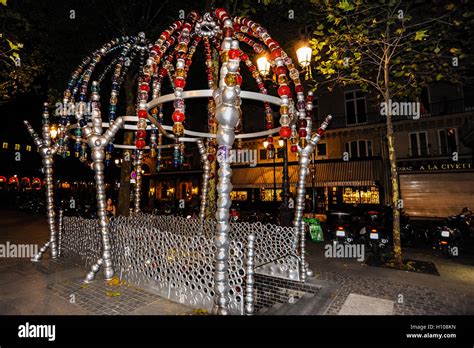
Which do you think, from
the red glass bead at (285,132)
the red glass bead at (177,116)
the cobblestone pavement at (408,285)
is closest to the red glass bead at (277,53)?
the red glass bead at (285,132)

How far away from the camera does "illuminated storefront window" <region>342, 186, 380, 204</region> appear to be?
2045 cm

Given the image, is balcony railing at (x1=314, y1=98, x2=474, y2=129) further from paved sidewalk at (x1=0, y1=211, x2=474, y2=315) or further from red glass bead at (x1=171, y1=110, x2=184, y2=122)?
red glass bead at (x1=171, y1=110, x2=184, y2=122)

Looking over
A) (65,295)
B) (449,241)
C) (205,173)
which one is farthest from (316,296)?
(449,241)

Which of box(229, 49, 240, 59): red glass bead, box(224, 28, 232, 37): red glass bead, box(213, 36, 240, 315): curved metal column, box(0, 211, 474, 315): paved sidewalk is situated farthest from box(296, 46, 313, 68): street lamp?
box(0, 211, 474, 315): paved sidewalk

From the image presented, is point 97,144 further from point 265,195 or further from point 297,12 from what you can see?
point 265,195

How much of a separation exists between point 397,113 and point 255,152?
12157mm

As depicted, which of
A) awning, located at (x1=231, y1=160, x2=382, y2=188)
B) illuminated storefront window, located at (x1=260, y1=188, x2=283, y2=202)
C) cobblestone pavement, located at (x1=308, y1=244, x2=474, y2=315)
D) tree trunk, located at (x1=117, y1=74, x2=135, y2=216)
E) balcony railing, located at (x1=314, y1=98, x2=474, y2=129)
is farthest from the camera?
illuminated storefront window, located at (x1=260, y1=188, x2=283, y2=202)

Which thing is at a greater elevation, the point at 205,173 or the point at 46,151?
the point at 46,151

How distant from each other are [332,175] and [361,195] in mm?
2968

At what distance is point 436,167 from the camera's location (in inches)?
739

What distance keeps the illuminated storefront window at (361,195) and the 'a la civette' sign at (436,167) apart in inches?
105

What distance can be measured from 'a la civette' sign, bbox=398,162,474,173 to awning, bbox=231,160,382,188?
7.79 feet

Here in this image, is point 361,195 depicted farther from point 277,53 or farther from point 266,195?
point 277,53
